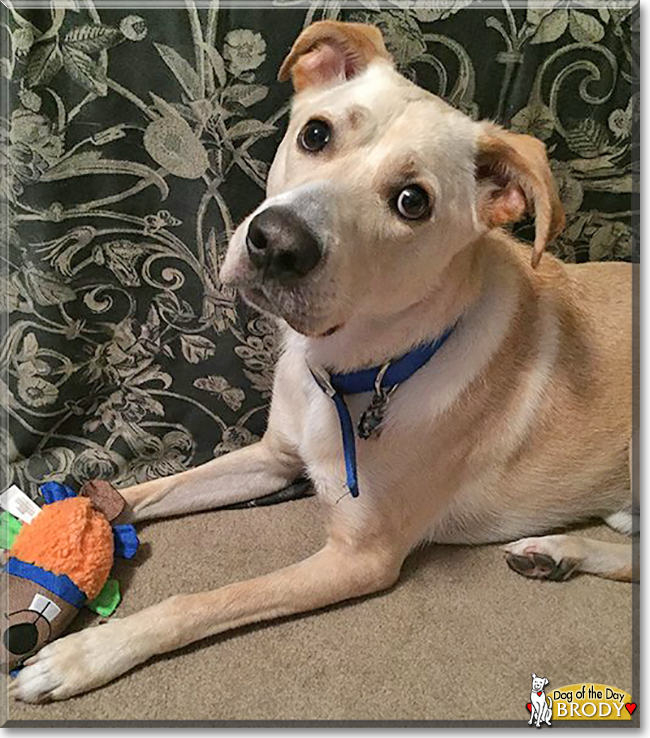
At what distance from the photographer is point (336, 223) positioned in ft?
5.04

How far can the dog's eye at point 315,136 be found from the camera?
171 centimetres

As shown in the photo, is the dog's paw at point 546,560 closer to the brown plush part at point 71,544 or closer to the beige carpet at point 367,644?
the beige carpet at point 367,644

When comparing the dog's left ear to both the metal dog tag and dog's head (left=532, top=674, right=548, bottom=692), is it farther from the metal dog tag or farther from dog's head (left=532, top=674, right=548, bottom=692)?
dog's head (left=532, top=674, right=548, bottom=692)

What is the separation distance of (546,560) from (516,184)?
1038 millimetres

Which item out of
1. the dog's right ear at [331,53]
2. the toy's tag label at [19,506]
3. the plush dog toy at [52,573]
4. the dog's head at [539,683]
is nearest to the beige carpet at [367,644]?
the dog's head at [539,683]

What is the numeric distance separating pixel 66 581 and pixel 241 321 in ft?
2.79

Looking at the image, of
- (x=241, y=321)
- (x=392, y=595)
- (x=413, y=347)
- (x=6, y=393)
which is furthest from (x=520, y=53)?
(x=6, y=393)

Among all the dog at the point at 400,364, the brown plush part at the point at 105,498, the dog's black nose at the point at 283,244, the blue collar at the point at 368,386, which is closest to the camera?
the dog's black nose at the point at 283,244

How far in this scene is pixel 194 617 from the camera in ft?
6.22

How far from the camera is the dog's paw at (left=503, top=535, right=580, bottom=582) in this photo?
7.18ft

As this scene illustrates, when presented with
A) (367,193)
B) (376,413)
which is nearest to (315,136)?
(367,193)

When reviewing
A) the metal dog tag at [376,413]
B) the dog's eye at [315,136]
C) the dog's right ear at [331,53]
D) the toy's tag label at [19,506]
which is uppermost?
the dog's right ear at [331,53]

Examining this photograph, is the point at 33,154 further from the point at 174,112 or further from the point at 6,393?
the point at 6,393

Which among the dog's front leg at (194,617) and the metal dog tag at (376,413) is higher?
the metal dog tag at (376,413)
